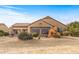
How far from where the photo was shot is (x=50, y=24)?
6.14 meters

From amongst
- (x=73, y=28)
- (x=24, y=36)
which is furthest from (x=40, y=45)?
(x=73, y=28)

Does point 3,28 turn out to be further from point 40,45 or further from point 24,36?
point 40,45

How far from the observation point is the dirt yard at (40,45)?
6109 millimetres

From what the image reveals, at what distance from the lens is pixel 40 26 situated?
20.1 feet

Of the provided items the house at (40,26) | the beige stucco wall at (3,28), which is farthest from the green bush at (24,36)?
the beige stucco wall at (3,28)

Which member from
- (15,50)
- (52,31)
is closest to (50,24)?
(52,31)

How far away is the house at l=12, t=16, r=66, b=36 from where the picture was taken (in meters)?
6.11

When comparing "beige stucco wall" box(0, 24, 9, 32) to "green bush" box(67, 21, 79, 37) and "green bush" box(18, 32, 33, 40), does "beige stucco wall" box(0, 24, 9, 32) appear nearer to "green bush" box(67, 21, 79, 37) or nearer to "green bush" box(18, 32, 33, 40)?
"green bush" box(18, 32, 33, 40)

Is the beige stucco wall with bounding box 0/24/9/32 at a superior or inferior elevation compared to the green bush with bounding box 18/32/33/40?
superior

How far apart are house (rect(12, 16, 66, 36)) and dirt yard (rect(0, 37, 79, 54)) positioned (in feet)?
0.33

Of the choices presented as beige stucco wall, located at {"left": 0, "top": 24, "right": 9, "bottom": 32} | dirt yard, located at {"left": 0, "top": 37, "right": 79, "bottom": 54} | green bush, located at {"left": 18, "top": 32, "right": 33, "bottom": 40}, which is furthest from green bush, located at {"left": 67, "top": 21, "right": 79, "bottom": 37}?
beige stucco wall, located at {"left": 0, "top": 24, "right": 9, "bottom": 32}

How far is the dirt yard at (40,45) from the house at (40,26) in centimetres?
10

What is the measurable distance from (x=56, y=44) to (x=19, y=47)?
411 mm
